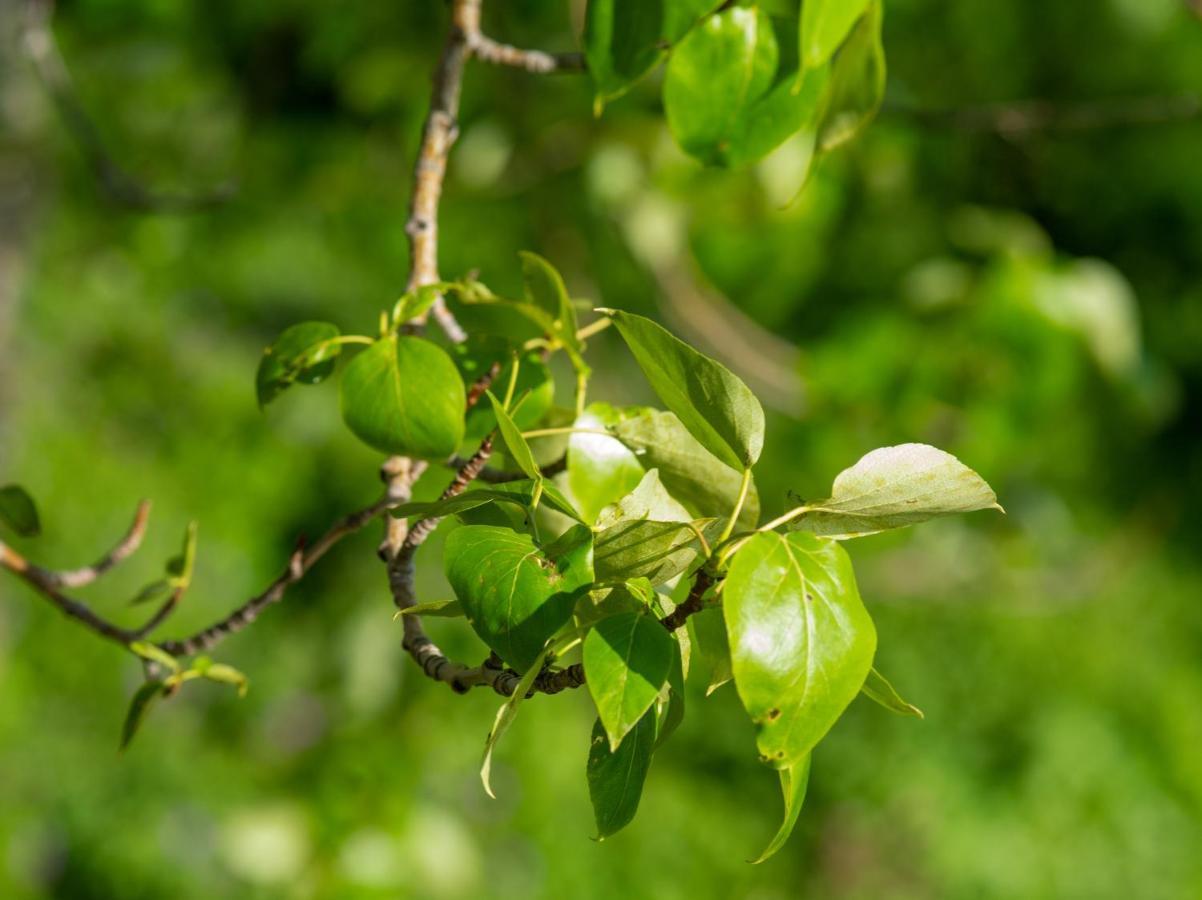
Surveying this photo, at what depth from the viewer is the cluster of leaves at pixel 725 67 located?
41 centimetres

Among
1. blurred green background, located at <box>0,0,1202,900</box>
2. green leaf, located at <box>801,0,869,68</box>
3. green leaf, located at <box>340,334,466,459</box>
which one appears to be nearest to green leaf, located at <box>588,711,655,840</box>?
green leaf, located at <box>340,334,466,459</box>

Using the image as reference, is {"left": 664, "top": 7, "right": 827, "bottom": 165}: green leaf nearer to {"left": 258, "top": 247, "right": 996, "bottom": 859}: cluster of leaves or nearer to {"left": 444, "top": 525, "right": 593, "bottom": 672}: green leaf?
{"left": 258, "top": 247, "right": 996, "bottom": 859}: cluster of leaves

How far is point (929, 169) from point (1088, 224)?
54.1 inches

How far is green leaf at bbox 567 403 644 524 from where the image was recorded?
0.36m

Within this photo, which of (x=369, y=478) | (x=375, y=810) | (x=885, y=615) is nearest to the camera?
(x=375, y=810)

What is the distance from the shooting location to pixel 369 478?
2.15 metres

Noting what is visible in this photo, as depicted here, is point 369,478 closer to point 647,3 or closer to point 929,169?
point 929,169

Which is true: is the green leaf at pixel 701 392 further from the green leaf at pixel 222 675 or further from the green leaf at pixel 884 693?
the green leaf at pixel 222 675

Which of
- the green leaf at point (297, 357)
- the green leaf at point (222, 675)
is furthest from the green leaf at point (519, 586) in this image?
the green leaf at point (222, 675)

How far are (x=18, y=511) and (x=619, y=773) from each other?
33 centimetres

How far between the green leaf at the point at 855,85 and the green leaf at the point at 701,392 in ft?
0.61

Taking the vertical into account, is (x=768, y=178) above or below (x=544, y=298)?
below

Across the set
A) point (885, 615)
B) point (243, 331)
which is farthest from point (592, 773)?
point (885, 615)

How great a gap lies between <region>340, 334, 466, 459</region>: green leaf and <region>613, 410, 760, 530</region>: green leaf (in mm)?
52
